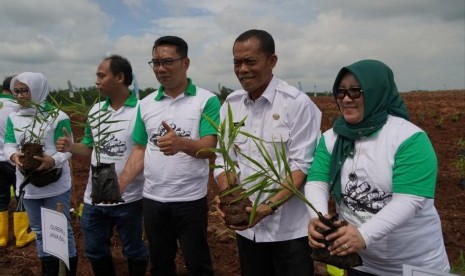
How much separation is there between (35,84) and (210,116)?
139 cm

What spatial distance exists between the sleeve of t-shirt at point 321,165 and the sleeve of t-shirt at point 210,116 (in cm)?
90

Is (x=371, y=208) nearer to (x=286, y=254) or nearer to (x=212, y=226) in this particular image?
(x=286, y=254)

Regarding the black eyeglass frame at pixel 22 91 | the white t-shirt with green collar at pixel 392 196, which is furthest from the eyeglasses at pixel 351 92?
the black eyeglass frame at pixel 22 91

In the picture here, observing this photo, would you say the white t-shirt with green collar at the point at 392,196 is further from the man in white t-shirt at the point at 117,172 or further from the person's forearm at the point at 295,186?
the man in white t-shirt at the point at 117,172

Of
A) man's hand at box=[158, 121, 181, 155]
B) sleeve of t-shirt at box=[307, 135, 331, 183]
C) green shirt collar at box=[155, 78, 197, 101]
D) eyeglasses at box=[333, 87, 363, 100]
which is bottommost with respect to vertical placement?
sleeve of t-shirt at box=[307, 135, 331, 183]

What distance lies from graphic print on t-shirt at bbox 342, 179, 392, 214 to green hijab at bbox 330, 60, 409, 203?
0.05 meters

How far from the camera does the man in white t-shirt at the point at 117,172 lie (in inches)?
117

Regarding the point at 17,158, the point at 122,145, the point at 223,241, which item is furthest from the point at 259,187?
the point at 223,241

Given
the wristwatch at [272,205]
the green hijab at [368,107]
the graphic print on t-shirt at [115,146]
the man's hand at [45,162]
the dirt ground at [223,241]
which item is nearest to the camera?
the green hijab at [368,107]

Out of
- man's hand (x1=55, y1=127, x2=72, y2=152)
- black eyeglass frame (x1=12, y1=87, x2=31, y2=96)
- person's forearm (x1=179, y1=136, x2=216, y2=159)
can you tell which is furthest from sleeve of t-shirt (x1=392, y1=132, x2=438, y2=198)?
black eyeglass frame (x1=12, y1=87, x2=31, y2=96)

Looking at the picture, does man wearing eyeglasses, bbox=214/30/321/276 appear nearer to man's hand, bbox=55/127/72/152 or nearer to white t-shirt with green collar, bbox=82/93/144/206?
white t-shirt with green collar, bbox=82/93/144/206

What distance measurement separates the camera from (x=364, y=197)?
174 centimetres

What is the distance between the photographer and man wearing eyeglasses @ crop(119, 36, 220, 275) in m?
2.70

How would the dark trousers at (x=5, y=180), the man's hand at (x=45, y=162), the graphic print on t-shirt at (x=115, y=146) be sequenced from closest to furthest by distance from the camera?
the man's hand at (x=45, y=162) → the graphic print on t-shirt at (x=115, y=146) → the dark trousers at (x=5, y=180)
